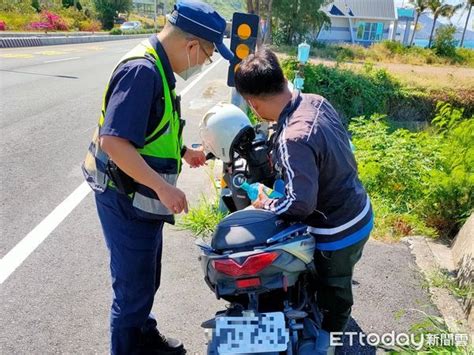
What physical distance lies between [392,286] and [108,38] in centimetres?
3877

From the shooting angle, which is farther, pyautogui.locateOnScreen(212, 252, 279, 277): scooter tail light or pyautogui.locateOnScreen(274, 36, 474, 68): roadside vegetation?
pyautogui.locateOnScreen(274, 36, 474, 68): roadside vegetation

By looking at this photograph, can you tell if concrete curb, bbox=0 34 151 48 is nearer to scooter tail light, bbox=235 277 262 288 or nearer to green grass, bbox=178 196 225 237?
green grass, bbox=178 196 225 237

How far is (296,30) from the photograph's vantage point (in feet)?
125

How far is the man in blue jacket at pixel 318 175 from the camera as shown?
76.4 inches

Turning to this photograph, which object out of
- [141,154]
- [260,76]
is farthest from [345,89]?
[141,154]

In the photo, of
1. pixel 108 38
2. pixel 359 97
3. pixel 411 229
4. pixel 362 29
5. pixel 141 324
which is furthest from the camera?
pixel 362 29

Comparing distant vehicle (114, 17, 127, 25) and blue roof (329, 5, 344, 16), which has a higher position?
blue roof (329, 5, 344, 16)

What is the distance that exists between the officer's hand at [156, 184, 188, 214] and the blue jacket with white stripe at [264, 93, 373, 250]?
47 centimetres

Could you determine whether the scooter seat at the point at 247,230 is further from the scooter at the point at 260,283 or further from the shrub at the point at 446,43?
the shrub at the point at 446,43

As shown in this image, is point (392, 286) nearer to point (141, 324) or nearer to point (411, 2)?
point (141, 324)

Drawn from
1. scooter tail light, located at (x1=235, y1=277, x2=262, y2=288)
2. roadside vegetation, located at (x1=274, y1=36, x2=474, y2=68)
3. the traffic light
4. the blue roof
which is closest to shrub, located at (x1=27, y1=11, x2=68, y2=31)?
roadside vegetation, located at (x1=274, y1=36, x2=474, y2=68)

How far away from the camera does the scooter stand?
191 centimetres

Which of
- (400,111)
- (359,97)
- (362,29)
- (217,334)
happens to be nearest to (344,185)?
(217,334)

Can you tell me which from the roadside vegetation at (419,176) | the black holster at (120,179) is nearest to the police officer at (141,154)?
the black holster at (120,179)
